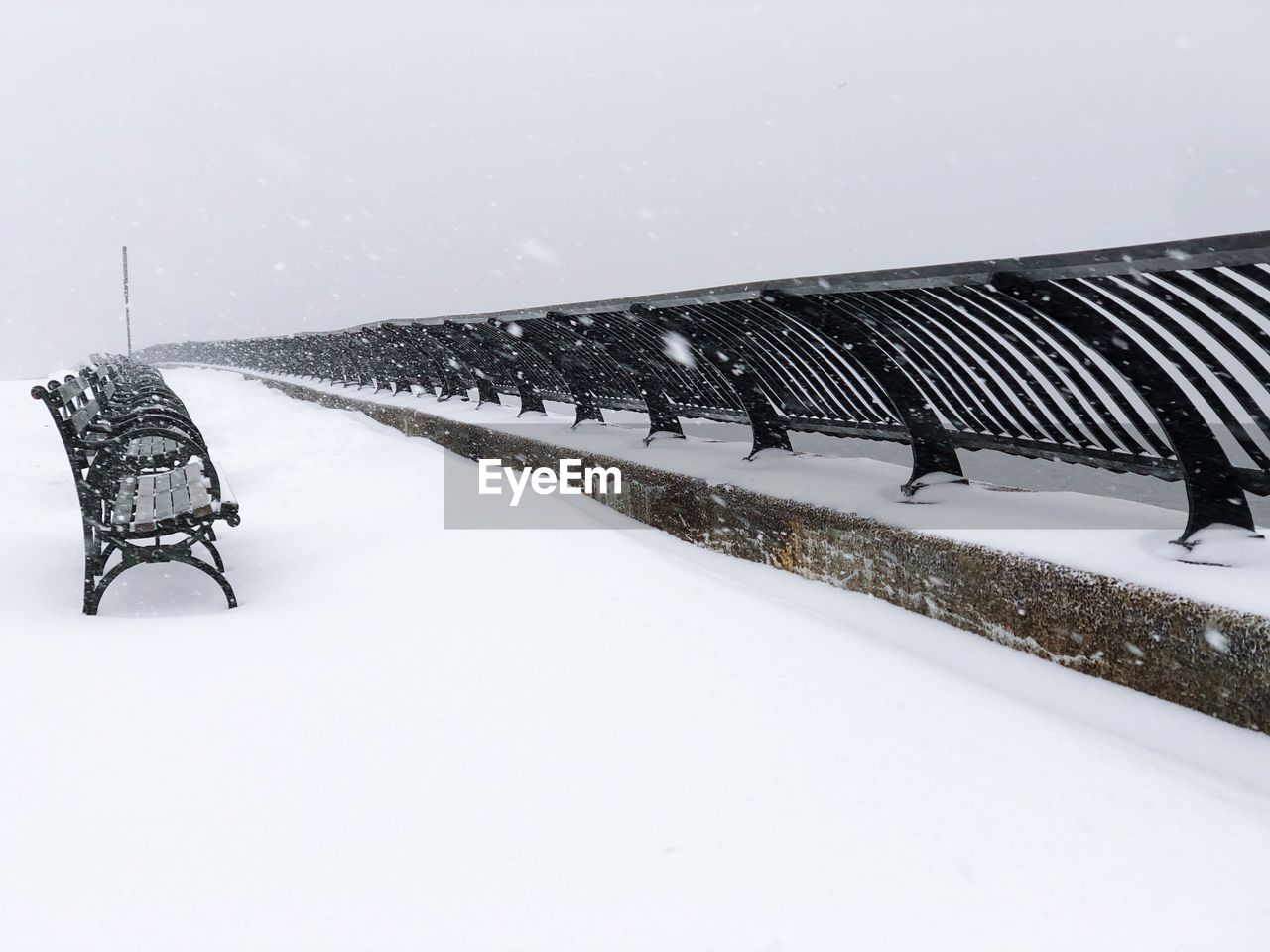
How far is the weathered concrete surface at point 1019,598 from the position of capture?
2.72 m

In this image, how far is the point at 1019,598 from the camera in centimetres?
338

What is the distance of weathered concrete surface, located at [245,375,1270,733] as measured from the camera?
272 centimetres

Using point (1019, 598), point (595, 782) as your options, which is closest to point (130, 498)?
point (595, 782)

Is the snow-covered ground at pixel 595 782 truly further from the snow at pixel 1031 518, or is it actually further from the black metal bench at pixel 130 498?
the snow at pixel 1031 518

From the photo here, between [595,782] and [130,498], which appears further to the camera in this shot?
[130,498]

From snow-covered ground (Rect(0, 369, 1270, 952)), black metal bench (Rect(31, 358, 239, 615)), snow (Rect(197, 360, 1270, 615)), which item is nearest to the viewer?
snow-covered ground (Rect(0, 369, 1270, 952))

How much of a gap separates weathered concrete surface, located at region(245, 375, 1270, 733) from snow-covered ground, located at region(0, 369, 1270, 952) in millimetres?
78

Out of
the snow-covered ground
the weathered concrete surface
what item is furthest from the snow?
the snow-covered ground

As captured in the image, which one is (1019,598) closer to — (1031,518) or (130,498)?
(1031,518)

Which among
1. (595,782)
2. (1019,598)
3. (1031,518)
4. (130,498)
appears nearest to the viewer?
(595,782)

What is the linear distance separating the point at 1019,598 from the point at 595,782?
157cm

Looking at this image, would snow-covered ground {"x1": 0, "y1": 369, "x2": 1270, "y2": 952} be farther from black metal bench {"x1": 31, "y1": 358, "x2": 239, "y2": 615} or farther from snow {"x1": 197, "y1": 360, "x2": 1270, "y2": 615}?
snow {"x1": 197, "y1": 360, "x2": 1270, "y2": 615}

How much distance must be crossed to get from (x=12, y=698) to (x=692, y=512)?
10.6 ft

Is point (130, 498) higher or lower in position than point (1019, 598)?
higher
